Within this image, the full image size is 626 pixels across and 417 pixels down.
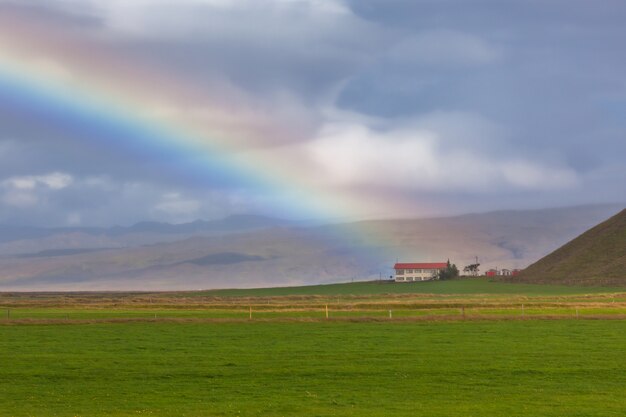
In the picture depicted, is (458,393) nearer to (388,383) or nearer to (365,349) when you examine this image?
(388,383)

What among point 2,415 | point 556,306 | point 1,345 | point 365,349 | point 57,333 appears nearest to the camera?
point 2,415

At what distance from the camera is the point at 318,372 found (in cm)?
4022

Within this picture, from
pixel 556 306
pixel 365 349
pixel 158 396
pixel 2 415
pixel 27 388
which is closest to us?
pixel 2 415

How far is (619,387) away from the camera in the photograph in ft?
115

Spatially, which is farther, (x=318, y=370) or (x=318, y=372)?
(x=318, y=370)

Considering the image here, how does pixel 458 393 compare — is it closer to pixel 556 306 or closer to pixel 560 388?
pixel 560 388

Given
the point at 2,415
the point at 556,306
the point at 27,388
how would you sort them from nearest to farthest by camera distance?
the point at 2,415 → the point at 27,388 → the point at 556,306

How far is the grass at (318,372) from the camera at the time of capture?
31.5 metres

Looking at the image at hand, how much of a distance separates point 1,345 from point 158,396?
76.7 ft

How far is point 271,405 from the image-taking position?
104 ft

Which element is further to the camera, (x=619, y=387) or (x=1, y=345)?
(x=1, y=345)

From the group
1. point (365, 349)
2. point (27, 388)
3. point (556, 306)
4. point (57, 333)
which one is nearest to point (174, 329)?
point (57, 333)

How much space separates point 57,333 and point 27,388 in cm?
2727

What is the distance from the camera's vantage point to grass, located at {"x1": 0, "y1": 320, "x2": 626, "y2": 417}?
31.5 meters
